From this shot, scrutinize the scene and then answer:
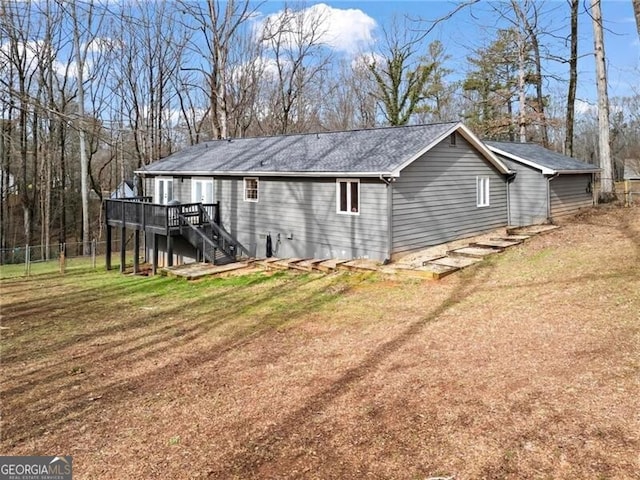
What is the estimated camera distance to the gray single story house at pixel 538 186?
16172mm

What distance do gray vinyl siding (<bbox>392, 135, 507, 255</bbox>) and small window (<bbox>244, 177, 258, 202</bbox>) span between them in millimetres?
5641

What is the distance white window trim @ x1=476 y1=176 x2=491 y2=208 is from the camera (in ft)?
51.2

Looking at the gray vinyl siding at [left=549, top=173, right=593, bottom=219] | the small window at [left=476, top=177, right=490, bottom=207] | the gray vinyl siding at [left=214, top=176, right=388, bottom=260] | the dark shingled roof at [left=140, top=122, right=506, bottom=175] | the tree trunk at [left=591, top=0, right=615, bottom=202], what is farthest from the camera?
the tree trunk at [left=591, top=0, right=615, bottom=202]

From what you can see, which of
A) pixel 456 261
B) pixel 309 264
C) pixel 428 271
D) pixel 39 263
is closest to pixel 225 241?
pixel 309 264

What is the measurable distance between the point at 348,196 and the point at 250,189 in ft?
14.7

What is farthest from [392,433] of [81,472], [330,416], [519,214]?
[519,214]

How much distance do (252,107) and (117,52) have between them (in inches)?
375

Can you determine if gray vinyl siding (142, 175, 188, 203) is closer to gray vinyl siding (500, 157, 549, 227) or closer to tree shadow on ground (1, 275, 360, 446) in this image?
tree shadow on ground (1, 275, 360, 446)

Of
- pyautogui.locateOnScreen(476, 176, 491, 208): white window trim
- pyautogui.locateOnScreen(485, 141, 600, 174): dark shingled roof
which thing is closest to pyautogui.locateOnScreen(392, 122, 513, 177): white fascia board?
pyautogui.locateOnScreen(476, 176, 491, 208): white window trim

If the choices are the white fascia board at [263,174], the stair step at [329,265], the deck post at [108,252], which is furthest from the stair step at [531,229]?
the deck post at [108,252]

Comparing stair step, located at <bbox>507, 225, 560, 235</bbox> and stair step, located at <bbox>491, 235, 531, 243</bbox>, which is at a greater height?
stair step, located at <bbox>507, 225, 560, 235</bbox>

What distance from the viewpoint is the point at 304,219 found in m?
14.4

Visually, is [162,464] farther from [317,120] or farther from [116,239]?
[317,120]

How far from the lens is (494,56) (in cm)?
2702
